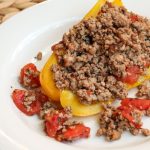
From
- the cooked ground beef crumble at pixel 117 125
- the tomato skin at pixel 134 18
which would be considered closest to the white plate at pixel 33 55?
the cooked ground beef crumble at pixel 117 125

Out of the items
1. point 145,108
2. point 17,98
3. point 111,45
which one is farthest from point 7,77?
point 145,108

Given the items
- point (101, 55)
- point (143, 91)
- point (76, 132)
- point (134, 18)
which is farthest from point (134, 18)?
point (76, 132)

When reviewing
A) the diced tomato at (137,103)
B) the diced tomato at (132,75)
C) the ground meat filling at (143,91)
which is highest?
the diced tomato at (132,75)

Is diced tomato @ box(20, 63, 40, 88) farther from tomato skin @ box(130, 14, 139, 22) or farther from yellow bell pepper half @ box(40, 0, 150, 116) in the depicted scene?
tomato skin @ box(130, 14, 139, 22)

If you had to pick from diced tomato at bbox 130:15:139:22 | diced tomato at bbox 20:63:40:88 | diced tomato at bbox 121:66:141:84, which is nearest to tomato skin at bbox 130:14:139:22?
diced tomato at bbox 130:15:139:22

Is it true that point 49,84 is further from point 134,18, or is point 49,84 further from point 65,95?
point 134,18

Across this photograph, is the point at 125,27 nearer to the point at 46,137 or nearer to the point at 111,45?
the point at 111,45

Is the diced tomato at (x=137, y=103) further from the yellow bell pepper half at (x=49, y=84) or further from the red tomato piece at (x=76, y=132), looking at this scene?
the yellow bell pepper half at (x=49, y=84)
